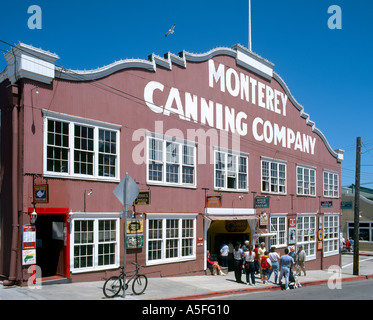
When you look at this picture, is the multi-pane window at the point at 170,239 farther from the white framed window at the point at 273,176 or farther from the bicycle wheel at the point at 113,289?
the white framed window at the point at 273,176

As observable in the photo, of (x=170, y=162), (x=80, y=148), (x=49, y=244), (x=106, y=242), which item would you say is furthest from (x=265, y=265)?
(x=80, y=148)

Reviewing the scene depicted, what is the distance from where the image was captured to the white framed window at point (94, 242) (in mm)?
14773

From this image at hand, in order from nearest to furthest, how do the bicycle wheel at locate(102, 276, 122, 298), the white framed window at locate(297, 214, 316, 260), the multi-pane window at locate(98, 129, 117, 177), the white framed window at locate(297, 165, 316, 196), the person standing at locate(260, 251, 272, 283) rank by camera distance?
the bicycle wheel at locate(102, 276, 122, 298), the multi-pane window at locate(98, 129, 117, 177), the person standing at locate(260, 251, 272, 283), the white framed window at locate(297, 214, 316, 260), the white framed window at locate(297, 165, 316, 196)

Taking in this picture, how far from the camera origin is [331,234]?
31844 mm

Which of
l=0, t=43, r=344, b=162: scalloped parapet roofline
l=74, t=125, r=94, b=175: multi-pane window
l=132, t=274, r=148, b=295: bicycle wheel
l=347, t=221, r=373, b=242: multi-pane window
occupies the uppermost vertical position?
l=0, t=43, r=344, b=162: scalloped parapet roofline

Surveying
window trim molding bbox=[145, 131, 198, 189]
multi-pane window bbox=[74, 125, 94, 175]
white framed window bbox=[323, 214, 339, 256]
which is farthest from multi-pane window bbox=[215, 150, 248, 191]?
white framed window bbox=[323, 214, 339, 256]

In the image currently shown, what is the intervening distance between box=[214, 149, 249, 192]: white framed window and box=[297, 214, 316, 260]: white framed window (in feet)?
22.4

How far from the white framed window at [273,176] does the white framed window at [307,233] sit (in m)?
2.88

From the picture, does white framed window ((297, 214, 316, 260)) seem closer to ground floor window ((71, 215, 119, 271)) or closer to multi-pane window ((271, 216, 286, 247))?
multi-pane window ((271, 216, 286, 247))

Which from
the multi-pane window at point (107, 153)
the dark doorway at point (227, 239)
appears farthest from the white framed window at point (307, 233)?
the multi-pane window at point (107, 153)

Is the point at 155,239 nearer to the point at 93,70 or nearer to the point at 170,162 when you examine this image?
the point at 170,162

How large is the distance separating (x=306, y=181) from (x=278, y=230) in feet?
16.4

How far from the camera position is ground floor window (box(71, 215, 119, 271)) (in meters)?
14.8
